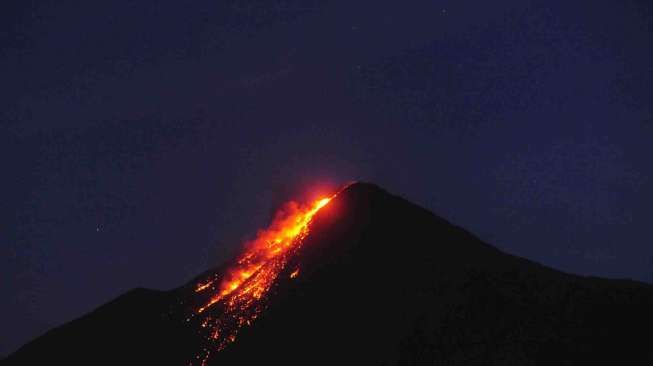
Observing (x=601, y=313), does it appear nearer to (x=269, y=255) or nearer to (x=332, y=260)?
(x=332, y=260)

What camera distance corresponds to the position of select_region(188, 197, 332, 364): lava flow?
37.3 metres

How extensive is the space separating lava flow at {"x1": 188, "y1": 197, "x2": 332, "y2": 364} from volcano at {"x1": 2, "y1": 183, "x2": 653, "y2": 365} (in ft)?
0.47

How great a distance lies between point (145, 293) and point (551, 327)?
120 ft

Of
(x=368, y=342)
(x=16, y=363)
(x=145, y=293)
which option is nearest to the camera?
(x=368, y=342)

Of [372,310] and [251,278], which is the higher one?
[372,310]

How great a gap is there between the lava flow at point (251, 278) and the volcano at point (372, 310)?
14cm

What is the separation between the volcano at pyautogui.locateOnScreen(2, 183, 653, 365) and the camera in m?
27.0

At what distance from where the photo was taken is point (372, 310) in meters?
32.5

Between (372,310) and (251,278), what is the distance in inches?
589

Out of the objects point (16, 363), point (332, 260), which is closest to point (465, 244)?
point (332, 260)

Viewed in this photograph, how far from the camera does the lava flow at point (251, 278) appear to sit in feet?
122

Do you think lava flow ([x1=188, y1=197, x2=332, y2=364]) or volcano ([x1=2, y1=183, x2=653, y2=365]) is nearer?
volcano ([x1=2, y1=183, x2=653, y2=365])

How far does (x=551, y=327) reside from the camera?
27.2m

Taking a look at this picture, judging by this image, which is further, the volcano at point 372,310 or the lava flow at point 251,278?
the lava flow at point 251,278
